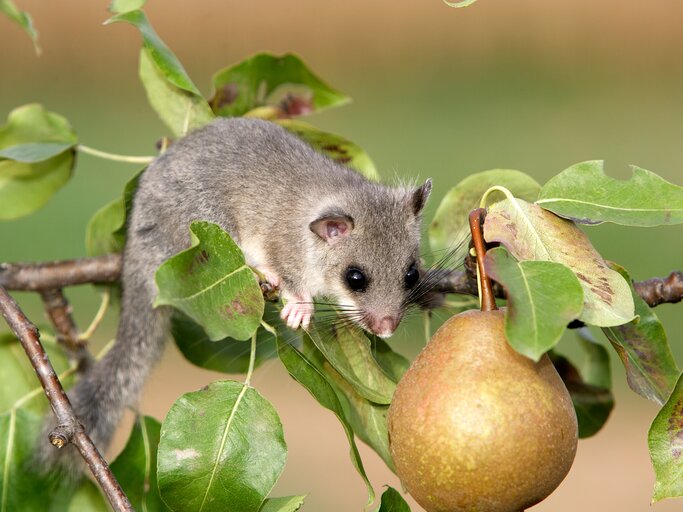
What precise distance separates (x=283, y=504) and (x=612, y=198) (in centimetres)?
103

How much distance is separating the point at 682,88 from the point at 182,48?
24.4 feet

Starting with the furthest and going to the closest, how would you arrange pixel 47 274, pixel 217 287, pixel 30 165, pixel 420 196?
1. pixel 420 196
2. pixel 30 165
3. pixel 47 274
4. pixel 217 287

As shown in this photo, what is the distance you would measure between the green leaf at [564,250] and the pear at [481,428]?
168 mm

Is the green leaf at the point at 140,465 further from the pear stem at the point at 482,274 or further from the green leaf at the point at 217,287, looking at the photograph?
the pear stem at the point at 482,274

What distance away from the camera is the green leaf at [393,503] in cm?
226

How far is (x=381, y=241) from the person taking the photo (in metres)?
3.44

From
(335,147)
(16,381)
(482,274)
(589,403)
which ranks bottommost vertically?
(589,403)

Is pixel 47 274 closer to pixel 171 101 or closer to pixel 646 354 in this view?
pixel 171 101

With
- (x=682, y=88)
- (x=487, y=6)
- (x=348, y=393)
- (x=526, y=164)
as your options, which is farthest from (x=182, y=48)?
(x=348, y=393)

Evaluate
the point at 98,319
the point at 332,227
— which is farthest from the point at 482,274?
the point at 98,319

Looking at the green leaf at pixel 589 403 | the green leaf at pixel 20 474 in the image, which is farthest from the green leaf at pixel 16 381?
the green leaf at pixel 589 403

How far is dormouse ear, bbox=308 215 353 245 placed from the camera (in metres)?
3.43

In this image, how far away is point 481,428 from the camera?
6.22ft

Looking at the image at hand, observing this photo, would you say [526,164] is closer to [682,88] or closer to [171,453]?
[682,88]
